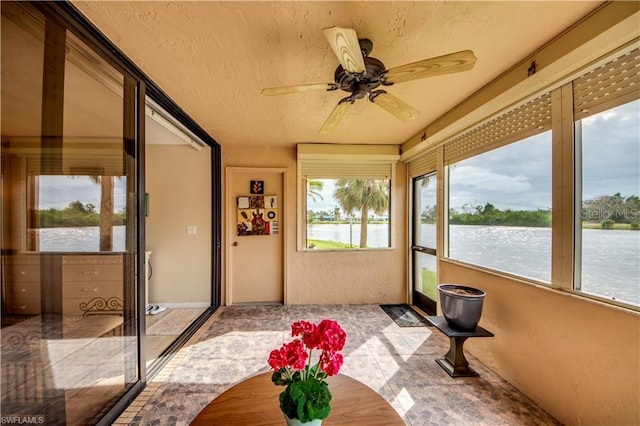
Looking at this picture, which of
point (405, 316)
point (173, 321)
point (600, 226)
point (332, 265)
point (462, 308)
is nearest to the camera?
point (600, 226)

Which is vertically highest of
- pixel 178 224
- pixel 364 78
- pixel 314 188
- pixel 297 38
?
pixel 297 38

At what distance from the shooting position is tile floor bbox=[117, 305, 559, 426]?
5.32ft

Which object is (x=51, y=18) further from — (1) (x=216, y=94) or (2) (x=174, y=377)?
(2) (x=174, y=377)

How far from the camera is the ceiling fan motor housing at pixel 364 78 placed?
1459 mm

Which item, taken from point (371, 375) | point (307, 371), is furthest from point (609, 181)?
point (371, 375)

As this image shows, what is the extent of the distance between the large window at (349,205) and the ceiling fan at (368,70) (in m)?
1.91

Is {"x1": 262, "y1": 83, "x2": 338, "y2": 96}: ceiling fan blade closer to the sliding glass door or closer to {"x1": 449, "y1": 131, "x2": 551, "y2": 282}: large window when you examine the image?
the sliding glass door

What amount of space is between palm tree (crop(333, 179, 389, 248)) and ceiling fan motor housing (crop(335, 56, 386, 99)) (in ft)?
7.31

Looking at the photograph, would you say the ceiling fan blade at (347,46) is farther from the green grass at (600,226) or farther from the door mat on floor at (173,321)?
the door mat on floor at (173,321)

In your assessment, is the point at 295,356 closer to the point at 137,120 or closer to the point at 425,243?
the point at 137,120

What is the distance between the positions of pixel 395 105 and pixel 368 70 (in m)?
0.39

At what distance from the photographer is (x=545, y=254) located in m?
1.73

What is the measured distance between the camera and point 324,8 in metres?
1.27

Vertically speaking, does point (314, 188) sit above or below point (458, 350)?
above
